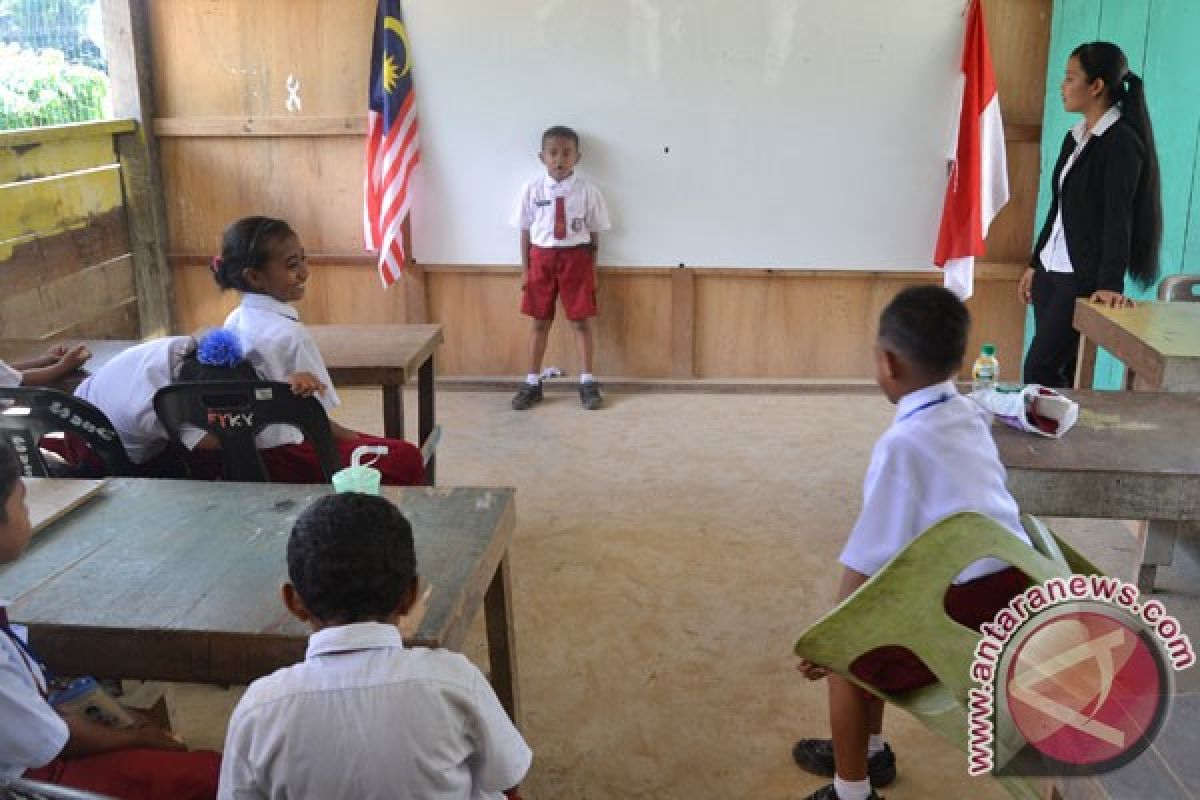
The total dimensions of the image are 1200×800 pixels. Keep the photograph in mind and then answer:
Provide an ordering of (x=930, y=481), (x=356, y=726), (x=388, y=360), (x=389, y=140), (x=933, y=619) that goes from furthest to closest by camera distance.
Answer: (x=389, y=140), (x=388, y=360), (x=930, y=481), (x=933, y=619), (x=356, y=726)

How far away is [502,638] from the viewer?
214 cm

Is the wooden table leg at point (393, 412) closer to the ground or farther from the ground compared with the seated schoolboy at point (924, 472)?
closer to the ground

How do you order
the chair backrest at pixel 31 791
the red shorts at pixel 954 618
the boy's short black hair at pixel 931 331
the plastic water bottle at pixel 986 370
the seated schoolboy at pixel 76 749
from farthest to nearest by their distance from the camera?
the plastic water bottle at pixel 986 370 < the boy's short black hair at pixel 931 331 < the red shorts at pixel 954 618 < the seated schoolboy at pixel 76 749 < the chair backrest at pixel 31 791

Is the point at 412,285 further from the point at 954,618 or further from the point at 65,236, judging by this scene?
the point at 954,618

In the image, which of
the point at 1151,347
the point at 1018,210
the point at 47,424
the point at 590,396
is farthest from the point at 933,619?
the point at 1018,210

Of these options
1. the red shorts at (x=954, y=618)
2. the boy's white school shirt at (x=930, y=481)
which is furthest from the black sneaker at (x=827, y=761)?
the boy's white school shirt at (x=930, y=481)

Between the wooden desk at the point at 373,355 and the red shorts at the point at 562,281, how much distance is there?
61.7 inches

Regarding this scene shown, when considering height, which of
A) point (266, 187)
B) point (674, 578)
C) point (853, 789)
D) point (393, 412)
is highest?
→ point (266, 187)

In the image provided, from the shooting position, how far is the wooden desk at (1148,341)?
8.59 feet

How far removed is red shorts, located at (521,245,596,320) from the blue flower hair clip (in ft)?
8.90

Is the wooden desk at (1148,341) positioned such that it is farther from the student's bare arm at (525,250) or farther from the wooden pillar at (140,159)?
the wooden pillar at (140,159)

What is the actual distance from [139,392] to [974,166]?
3.80 metres

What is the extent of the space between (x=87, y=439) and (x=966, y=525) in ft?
5.87

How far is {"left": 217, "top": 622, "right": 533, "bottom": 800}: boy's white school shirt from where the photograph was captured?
46.6 inches
